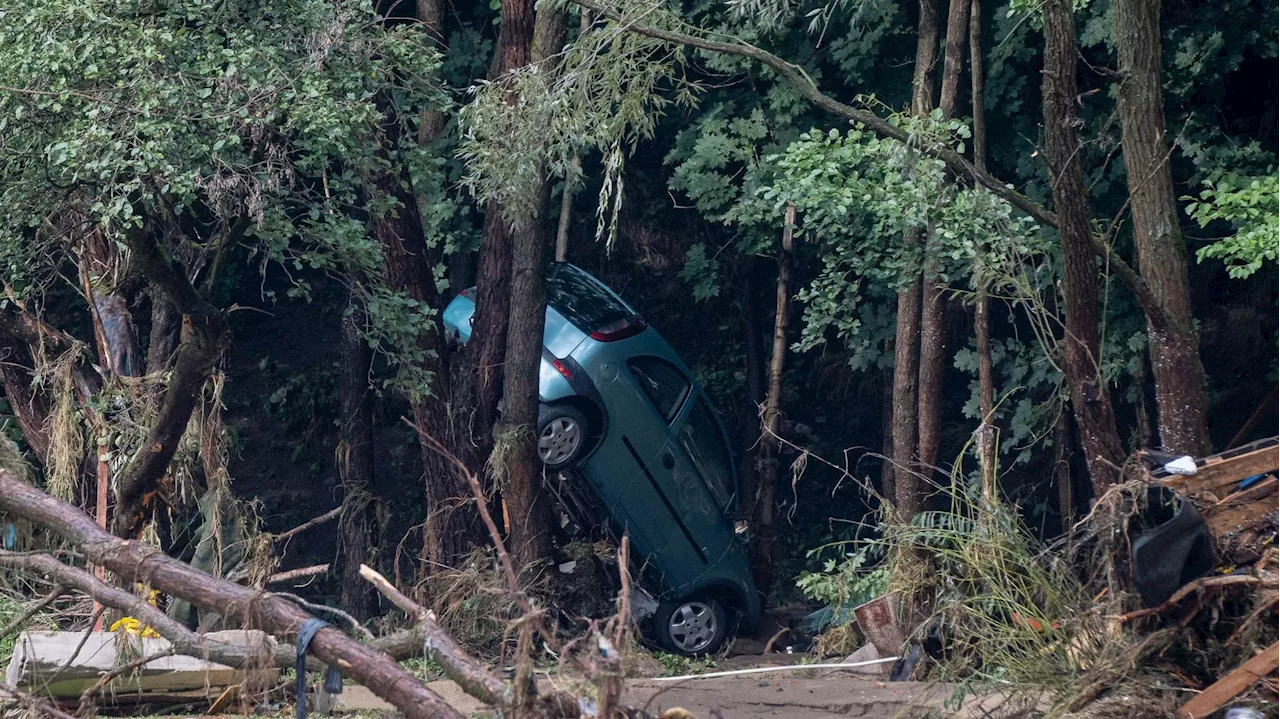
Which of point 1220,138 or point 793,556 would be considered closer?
point 1220,138

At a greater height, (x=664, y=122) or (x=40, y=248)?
(x=664, y=122)

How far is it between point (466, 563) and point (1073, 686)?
17.9ft

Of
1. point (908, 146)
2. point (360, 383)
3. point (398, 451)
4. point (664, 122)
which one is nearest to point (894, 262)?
point (908, 146)

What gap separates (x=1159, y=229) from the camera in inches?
293

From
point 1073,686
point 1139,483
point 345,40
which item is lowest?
point 1073,686

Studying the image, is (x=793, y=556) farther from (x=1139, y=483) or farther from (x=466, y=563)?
(x=1139, y=483)

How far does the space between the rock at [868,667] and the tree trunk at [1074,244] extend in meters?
2.24

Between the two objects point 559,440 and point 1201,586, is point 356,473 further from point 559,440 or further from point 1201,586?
point 1201,586

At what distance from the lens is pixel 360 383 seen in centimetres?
1060

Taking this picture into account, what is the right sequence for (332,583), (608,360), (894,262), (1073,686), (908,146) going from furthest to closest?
(332,583) → (608,360) → (894,262) → (908,146) → (1073,686)

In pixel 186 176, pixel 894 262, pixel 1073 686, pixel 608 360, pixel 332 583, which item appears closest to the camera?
pixel 1073 686

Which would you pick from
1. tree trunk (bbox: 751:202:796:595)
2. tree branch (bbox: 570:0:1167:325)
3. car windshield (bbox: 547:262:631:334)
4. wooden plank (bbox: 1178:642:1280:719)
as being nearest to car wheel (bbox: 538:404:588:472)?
car windshield (bbox: 547:262:631:334)

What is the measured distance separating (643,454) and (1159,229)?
4600mm

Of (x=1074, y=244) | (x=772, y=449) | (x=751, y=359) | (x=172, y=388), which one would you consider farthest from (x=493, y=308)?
(x=1074, y=244)
